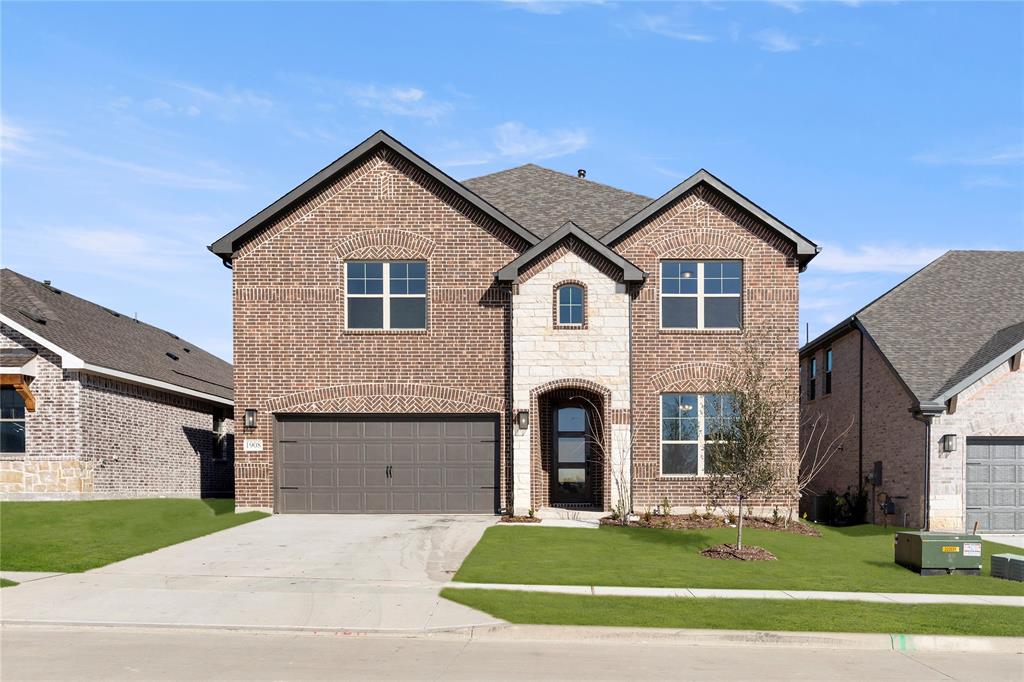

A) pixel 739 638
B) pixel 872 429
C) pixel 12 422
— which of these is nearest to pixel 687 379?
pixel 872 429

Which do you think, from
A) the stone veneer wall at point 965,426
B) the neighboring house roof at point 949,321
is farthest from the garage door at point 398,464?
the neighboring house roof at point 949,321

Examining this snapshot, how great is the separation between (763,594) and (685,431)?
29.5ft

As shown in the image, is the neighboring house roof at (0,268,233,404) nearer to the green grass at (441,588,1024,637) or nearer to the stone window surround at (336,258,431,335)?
the stone window surround at (336,258,431,335)

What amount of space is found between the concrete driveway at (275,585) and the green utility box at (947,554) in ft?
26.5

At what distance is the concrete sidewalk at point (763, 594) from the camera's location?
12352 mm

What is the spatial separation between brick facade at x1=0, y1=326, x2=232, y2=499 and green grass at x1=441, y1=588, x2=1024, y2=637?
48.2 feet

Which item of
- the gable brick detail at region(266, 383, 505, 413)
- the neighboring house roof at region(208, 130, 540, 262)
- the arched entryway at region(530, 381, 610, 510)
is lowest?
the arched entryway at region(530, 381, 610, 510)

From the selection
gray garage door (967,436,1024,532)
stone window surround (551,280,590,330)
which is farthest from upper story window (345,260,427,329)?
gray garage door (967,436,1024,532)

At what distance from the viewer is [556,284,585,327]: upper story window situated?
21031 millimetres

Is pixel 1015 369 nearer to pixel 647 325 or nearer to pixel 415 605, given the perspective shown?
pixel 647 325

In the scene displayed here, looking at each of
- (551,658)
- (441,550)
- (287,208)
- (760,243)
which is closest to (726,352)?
(760,243)

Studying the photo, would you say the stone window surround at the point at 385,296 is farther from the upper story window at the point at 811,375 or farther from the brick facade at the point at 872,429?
the upper story window at the point at 811,375

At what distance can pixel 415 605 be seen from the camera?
38.3ft

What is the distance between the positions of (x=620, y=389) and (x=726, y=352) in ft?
9.73
